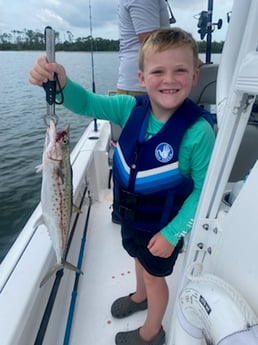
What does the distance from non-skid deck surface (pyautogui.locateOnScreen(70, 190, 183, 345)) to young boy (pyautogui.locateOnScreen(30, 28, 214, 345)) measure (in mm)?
426

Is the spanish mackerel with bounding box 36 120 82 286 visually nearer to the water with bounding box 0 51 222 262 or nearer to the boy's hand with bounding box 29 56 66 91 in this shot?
the boy's hand with bounding box 29 56 66 91

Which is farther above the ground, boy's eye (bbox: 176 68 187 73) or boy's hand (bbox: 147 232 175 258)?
boy's eye (bbox: 176 68 187 73)

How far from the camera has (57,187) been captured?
124cm

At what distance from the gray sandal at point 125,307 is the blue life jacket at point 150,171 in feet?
2.14

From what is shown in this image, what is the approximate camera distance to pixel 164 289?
154 centimetres

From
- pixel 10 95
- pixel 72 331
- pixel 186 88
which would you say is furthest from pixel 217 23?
pixel 10 95

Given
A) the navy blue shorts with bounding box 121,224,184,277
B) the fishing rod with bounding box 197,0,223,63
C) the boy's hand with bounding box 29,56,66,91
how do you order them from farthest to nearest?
the fishing rod with bounding box 197,0,223,63 → the navy blue shorts with bounding box 121,224,184,277 → the boy's hand with bounding box 29,56,66,91

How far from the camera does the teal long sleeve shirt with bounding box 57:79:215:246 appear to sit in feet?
3.93

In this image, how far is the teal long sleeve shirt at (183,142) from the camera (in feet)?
3.93

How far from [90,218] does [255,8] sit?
7.20 ft

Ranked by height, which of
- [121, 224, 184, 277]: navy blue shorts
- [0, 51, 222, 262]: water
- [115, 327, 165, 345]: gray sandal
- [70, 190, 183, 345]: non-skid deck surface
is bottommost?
[0, 51, 222, 262]: water

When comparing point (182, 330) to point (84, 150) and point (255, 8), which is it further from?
point (84, 150)

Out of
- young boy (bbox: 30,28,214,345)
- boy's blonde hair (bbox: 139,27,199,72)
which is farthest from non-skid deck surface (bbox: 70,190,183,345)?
boy's blonde hair (bbox: 139,27,199,72)

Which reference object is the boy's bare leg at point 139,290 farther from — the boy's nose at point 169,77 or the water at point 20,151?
the water at point 20,151
